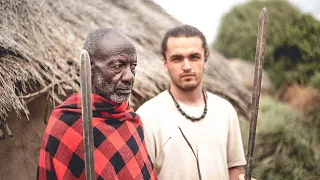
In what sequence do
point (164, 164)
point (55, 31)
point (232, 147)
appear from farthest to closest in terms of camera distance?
point (55, 31), point (232, 147), point (164, 164)

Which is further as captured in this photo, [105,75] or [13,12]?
[13,12]

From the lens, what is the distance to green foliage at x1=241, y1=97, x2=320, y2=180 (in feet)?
17.5

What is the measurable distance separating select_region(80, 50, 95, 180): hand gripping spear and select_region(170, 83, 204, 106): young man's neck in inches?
54.1

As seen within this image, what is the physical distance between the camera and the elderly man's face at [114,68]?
175 centimetres

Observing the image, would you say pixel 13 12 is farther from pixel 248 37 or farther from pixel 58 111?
pixel 248 37

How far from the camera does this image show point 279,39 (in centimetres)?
1266

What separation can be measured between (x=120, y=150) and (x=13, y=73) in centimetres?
100

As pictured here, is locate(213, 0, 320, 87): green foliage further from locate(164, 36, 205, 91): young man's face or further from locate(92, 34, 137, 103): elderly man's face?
locate(92, 34, 137, 103): elderly man's face

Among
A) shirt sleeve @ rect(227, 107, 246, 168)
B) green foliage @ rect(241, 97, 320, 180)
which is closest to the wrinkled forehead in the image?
shirt sleeve @ rect(227, 107, 246, 168)

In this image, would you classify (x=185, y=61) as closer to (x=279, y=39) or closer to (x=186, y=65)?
(x=186, y=65)

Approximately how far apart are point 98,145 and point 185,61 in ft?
2.78

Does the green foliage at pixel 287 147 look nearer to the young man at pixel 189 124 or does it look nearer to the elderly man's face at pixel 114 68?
the young man at pixel 189 124

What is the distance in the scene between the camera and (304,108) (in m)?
5.95

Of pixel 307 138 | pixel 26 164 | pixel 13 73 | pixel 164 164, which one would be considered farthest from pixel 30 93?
pixel 307 138
